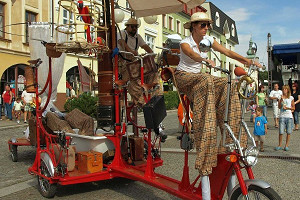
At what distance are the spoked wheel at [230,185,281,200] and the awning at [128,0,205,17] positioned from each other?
11.0 ft

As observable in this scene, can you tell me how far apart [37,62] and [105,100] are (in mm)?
1168

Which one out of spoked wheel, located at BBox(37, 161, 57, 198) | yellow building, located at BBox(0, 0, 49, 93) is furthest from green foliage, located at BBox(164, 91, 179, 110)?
spoked wheel, located at BBox(37, 161, 57, 198)

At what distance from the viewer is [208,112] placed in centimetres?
345

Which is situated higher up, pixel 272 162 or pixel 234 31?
pixel 234 31

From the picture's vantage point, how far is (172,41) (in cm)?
500

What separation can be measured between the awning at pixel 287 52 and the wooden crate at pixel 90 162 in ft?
45.4

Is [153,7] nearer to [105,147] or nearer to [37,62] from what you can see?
[37,62]

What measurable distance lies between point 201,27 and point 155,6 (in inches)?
102

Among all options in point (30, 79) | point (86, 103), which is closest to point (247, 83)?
point (30, 79)

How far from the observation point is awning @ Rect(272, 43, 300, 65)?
16.5 m

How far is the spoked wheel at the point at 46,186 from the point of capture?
471cm

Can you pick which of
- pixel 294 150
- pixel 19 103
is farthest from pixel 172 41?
pixel 19 103

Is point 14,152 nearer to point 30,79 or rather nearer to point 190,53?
point 30,79

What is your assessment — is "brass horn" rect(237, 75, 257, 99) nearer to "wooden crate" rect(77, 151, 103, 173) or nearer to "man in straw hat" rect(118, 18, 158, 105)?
"man in straw hat" rect(118, 18, 158, 105)
